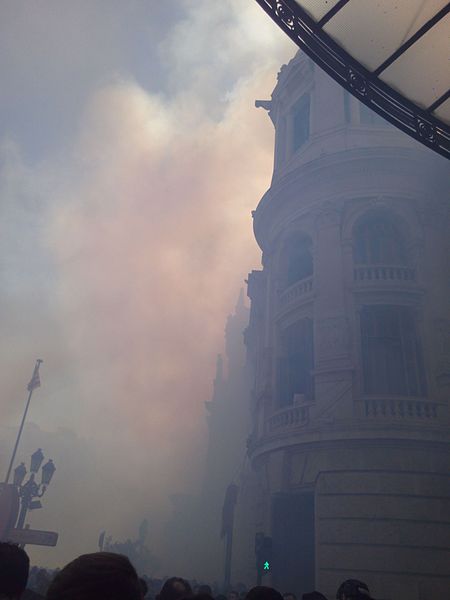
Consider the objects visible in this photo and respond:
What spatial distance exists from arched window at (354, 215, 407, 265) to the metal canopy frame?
9895mm

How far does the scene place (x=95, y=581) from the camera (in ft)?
5.13

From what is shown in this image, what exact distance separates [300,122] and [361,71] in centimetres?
1657

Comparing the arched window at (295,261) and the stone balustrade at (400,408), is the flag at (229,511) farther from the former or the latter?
the arched window at (295,261)

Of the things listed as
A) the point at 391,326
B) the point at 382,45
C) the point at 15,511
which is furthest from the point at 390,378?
the point at 15,511

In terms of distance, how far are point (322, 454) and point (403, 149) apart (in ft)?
38.7

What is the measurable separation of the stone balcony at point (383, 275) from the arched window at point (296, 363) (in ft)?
8.27

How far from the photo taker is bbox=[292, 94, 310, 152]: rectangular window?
23.4 metres

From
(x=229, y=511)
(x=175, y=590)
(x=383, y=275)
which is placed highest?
(x=383, y=275)

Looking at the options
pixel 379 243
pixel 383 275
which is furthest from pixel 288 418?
pixel 379 243

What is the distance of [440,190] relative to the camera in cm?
1881

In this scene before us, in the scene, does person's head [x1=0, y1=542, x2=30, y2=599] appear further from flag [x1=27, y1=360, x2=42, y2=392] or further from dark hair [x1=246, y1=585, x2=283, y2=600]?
flag [x1=27, y1=360, x2=42, y2=392]


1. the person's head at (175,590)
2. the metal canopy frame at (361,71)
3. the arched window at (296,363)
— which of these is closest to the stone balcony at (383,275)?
the arched window at (296,363)

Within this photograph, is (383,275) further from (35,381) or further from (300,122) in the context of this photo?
(35,381)

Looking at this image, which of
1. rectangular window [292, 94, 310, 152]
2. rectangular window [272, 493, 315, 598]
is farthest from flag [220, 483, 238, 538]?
rectangular window [292, 94, 310, 152]
